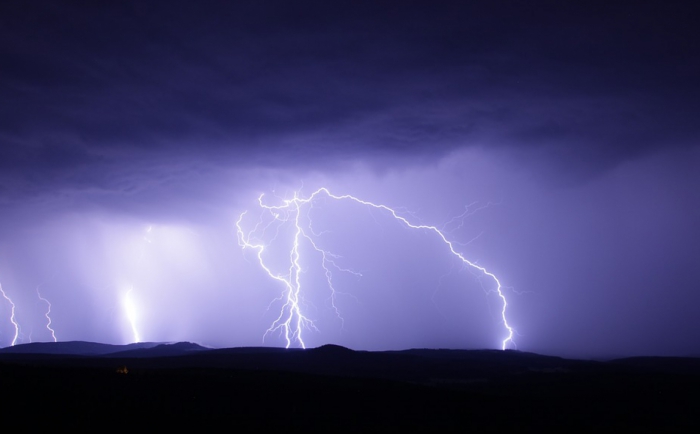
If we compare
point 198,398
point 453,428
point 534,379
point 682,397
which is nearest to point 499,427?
point 453,428

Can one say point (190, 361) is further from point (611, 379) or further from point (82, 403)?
point (611, 379)

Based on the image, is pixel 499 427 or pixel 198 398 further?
pixel 198 398

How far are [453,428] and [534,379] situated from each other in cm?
1187

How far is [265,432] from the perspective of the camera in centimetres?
1146

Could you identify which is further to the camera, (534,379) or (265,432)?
(534,379)

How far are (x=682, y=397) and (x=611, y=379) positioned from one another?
161 inches

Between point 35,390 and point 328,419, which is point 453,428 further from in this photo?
point 35,390

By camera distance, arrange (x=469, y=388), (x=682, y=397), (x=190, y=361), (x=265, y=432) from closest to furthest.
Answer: (x=265, y=432) < (x=682, y=397) < (x=469, y=388) < (x=190, y=361)

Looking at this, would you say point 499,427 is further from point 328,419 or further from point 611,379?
point 611,379

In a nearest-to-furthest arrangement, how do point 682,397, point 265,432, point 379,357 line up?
point 265,432 < point 682,397 < point 379,357

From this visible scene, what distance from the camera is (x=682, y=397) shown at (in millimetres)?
17953

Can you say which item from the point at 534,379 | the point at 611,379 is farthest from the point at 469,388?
the point at 611,379

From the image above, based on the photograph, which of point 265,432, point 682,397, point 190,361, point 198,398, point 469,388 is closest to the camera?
point 265,432

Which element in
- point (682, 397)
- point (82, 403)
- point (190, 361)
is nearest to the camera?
point (82, 403)
